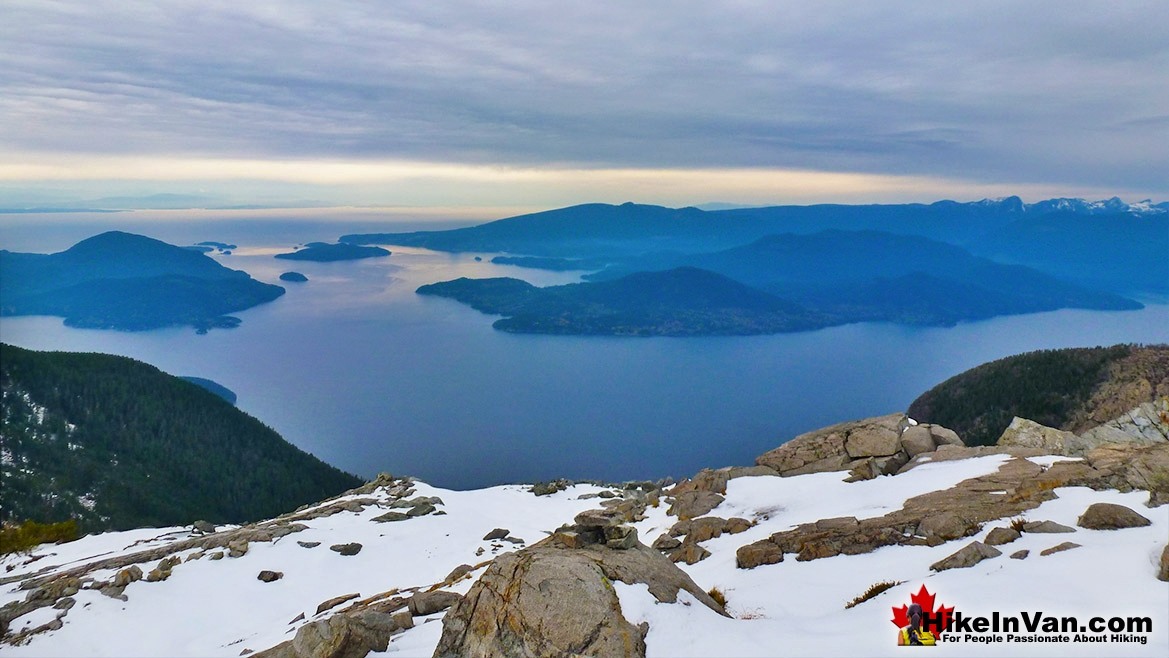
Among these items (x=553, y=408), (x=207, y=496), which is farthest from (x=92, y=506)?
(x=553, y=408)

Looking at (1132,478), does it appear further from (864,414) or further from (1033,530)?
(864,414)

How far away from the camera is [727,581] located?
13.2 meters

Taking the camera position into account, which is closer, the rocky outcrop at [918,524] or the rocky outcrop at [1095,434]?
the rocky outcrop at [918,524]

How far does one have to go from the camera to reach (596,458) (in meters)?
142

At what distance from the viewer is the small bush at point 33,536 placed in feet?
101

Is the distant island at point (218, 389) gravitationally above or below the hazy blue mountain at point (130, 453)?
below

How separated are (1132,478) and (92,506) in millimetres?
101426

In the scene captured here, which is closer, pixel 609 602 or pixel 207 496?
pixel 609 602

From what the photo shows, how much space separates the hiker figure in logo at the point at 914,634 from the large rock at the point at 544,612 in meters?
3.33

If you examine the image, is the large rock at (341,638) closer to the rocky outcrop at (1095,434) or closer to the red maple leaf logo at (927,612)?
the red maple leaf logo at (927,612)

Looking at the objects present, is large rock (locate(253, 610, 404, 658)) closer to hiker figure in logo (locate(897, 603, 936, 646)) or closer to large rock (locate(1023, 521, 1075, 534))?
hiker figure in logo (locate(897, 603, 936, 646))

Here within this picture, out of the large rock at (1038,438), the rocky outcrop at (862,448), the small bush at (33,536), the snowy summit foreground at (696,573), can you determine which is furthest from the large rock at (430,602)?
the small bush at (33,536)

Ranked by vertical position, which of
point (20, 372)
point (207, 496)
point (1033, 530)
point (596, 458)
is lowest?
point (596, 458)

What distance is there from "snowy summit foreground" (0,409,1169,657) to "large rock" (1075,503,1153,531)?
4 centimetres
